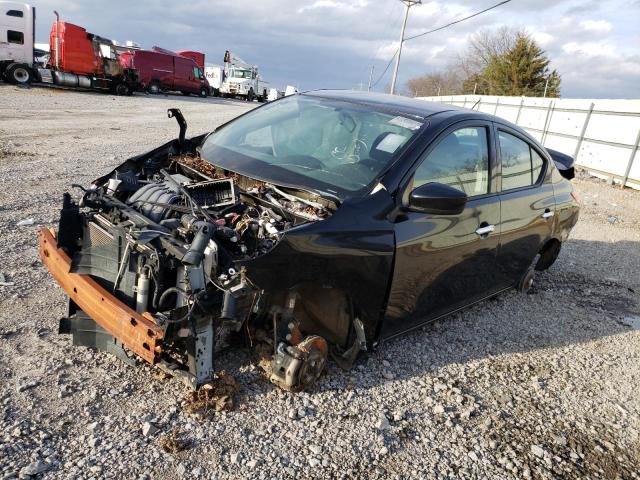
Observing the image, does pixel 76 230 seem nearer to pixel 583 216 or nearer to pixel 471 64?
pixel 583 216

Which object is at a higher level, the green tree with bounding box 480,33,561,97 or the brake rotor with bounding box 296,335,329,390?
the green tree with bounding box 480,33,561,97

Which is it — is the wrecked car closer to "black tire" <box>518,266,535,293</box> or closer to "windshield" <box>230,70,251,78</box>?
"black tire" <box>518,266,535,293</box>

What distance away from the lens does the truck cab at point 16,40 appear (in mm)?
22141

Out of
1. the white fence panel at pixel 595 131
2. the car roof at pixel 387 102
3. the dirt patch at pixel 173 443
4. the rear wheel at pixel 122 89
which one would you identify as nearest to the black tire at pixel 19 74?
the rear wheel at pixel 122 89

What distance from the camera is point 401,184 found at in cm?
319

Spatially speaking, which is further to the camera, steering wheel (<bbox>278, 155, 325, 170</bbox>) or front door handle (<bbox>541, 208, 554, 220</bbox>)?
front door handle (<bbox>541, 208, 554, 220</bbox>)

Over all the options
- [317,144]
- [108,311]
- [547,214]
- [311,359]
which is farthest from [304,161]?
[547,214]

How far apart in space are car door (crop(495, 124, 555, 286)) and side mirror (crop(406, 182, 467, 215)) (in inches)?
42.0

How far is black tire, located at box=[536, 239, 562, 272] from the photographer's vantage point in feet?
17.4

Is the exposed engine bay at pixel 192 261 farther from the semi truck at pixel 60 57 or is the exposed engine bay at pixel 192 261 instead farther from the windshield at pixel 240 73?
the windshield at pixel 240 73

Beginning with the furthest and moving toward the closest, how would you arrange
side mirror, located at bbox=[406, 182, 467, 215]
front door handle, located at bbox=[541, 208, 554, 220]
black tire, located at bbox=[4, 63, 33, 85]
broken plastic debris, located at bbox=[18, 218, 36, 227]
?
1. black tire, located at bbox=[4, 63, 33, 85]
2. broken plastic debris, located at bbox=[18, 218, 36, 227]
3. front door handle, located at bbox=[541, 208, 554, 220]
4. side mirror, located at bbox=[406, 182, 467, 215]

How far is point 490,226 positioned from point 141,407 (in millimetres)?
2735

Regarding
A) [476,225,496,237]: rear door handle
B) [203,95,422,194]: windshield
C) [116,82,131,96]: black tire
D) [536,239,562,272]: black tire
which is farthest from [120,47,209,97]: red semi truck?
[476,225,496,237]: rear door handle

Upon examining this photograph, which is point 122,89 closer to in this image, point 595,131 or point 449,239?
point 595,131
